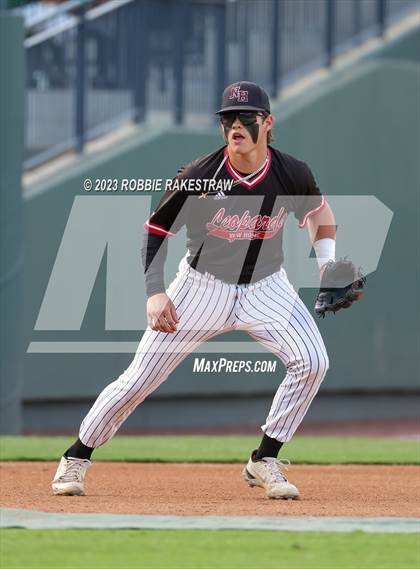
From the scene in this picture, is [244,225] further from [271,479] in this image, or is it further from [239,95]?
[271,479]

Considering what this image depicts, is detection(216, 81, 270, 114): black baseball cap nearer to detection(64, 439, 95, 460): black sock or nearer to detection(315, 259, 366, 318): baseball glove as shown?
detection(315, 259, 366, 318): baseball glove

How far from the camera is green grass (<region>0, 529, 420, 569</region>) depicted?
4066mm

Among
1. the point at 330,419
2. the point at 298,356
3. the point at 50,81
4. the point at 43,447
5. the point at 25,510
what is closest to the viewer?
the point at 25,510

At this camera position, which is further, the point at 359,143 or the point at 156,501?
the point at 359,143

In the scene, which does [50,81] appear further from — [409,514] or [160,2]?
[409,514]

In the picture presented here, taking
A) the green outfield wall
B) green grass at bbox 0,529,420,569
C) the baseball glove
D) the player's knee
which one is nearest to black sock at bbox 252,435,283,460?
the player's knee

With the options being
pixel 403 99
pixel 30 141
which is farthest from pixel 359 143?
pixel 30 141

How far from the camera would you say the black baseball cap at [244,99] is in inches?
225

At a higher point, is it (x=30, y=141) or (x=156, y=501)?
(x=30, y=141)

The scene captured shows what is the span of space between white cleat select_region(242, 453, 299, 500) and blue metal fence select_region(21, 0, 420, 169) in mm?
6791

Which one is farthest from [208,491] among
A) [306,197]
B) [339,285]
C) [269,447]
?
[306,197]

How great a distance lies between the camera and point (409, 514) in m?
5.35

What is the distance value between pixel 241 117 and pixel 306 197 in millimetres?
475

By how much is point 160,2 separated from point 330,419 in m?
4.26
